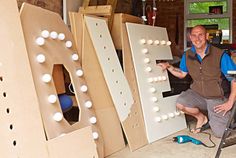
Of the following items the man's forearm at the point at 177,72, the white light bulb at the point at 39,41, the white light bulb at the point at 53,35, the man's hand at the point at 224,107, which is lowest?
the man's hand at the point at 224,107

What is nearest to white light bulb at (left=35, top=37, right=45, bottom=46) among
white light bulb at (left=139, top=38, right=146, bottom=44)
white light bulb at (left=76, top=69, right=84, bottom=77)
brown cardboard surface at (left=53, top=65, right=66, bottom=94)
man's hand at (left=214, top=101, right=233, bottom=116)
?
brown cardboard surface at (left=53, top=65, right=66, bottom=94)

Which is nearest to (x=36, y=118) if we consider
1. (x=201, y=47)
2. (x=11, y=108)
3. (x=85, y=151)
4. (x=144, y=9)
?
(x=11, y=108)

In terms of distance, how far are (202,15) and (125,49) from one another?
454 centimetres

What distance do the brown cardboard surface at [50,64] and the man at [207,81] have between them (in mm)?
1195

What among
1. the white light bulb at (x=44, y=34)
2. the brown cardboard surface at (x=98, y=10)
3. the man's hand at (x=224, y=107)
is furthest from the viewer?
the man's hand at (x=224, y=107)

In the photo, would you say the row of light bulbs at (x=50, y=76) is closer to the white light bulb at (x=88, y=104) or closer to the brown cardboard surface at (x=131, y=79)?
the white light bulb at (x=88, y=104)

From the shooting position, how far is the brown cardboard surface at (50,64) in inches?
88.7

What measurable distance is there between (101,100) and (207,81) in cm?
117

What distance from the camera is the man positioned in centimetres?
336

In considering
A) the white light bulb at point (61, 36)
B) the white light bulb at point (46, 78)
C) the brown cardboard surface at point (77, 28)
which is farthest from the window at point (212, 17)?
the white light bulb at point (46, 78)

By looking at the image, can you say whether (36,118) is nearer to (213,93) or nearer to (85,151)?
(85,151)

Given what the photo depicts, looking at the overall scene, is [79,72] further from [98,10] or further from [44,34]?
[98,10]

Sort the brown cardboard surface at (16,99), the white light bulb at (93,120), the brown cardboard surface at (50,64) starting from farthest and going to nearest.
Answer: the white light bulb at (93,120)
the brown cardboard surface at (50,64)
the brown cardboard surface at (16,99)

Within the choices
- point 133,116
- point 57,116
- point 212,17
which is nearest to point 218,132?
point 133,116
